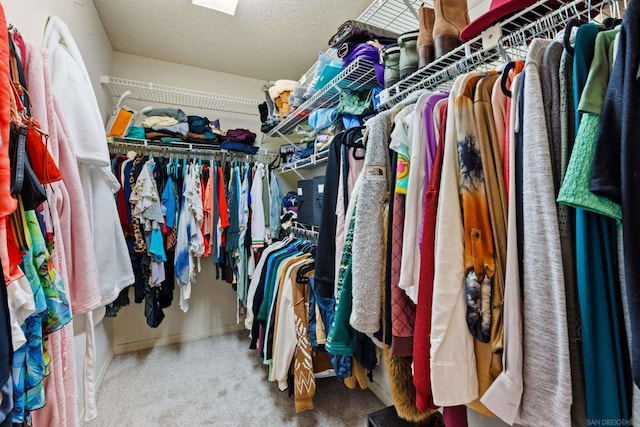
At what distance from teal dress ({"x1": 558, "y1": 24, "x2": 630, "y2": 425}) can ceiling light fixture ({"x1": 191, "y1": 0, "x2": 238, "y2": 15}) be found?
6.33ft

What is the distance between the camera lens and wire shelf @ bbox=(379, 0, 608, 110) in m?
0.61

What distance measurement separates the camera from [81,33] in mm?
1512

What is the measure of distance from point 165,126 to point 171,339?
1807 mm

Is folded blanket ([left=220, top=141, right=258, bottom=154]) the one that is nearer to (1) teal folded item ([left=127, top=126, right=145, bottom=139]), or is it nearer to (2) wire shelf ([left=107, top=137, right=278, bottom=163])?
(2) wire shelf ([left=107, top=137, right=278, bottom=163])

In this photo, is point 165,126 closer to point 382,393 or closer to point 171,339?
point 171,339

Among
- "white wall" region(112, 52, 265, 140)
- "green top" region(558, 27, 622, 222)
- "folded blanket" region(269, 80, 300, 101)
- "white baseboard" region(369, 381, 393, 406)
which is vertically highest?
"white wall" region(112, 52, 265, 140)

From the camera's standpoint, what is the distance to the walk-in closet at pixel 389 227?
0.43 m

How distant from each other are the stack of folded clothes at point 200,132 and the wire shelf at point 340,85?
0.70 m

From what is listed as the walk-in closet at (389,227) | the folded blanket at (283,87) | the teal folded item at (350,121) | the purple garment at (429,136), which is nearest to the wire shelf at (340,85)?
the walk-in closet at (389,227)

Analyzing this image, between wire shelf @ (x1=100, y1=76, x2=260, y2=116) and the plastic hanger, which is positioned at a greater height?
wire shelf @ (x1=100, y1=76, x2=260, y2=116)

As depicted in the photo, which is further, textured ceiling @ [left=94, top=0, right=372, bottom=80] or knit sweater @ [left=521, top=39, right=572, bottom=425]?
textured ceiling @ [left=94, top=0, right=372, bottom=80]

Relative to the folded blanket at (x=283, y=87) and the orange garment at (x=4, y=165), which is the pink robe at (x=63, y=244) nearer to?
the orange garment at (x=4, y=165)

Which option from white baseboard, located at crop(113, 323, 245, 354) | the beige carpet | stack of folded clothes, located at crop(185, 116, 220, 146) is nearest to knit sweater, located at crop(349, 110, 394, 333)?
the beige carpet

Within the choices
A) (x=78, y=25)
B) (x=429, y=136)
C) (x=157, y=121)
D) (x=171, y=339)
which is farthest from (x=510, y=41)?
(x=171, y=339)
